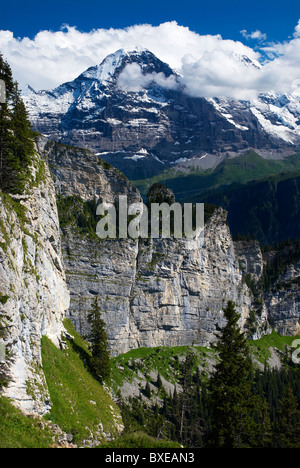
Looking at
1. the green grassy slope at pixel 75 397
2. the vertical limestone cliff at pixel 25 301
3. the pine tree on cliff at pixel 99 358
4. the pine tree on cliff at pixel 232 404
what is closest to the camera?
the vertical limestone cliff at pixel 25 301

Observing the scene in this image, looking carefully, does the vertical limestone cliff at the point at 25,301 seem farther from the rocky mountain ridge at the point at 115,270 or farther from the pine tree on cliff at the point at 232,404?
the pine tree on cliff at the point at 232,404

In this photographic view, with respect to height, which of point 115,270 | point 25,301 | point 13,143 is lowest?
point 115,270

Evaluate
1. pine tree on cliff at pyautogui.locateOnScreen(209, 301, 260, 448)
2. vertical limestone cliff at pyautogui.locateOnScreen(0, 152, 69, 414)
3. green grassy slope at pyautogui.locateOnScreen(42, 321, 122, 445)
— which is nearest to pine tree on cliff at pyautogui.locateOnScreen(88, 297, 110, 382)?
green grassy slope at pyautogui.locateOnScreen(42, 321, 122, 445)

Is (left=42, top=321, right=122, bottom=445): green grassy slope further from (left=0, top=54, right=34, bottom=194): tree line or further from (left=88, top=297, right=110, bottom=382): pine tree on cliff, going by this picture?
(left=0, top=54, right=34, bottom=194): tree line

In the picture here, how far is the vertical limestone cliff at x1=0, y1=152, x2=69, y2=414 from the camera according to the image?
40.3 m

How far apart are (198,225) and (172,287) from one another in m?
27.9

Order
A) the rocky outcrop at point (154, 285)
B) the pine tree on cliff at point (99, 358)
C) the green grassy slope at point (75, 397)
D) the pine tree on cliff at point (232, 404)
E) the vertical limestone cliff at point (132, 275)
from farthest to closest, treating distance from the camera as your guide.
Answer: the rocky outcrop at point (154, 285), the vertical limestone cliff at point (132, 275), the pine tree on cliff at point (99, 358), the pine tree on cliff at point (232, 404), the green grassy slope at point (75, 397)

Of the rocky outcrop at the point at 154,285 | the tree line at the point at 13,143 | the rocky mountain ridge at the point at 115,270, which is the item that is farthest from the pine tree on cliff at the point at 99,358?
the rocky outcrop at the point at 154,285

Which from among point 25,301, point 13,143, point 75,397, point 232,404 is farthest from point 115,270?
point 25,301

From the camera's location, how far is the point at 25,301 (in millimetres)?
46250

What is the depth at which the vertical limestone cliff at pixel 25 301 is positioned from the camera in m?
40.3

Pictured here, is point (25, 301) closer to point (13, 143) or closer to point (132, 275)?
point (13, 143)

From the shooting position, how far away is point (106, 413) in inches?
2360
